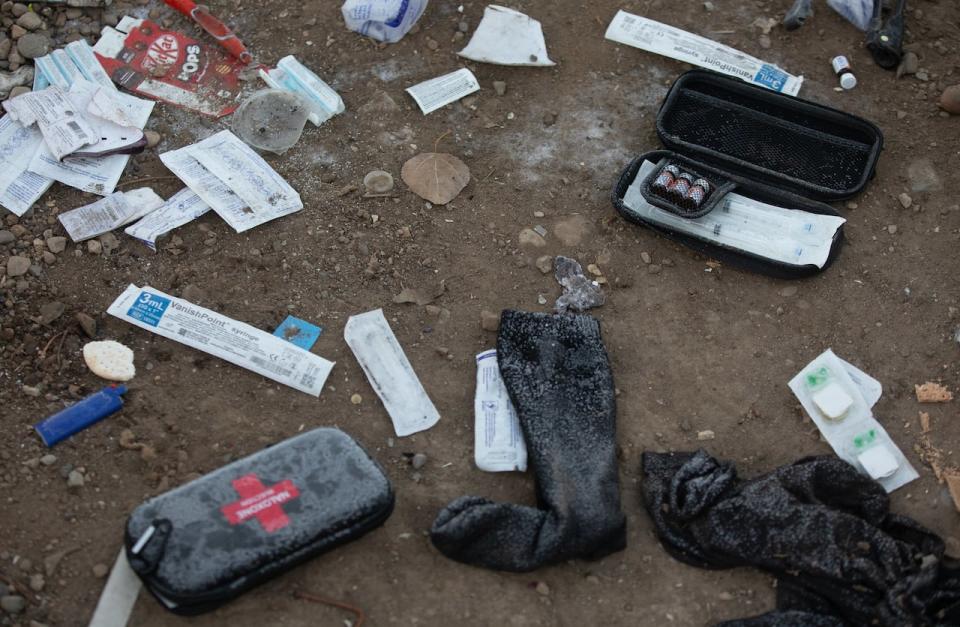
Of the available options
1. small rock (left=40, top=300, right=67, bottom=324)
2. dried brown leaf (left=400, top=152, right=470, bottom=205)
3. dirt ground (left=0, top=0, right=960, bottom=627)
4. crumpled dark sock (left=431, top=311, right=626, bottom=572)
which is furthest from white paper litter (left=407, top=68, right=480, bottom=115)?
small rock (left=40, top=300, right=67, bottom=324)

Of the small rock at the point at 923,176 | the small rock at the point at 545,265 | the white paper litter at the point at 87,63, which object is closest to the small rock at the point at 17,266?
the white paper litter at the point at 87,63

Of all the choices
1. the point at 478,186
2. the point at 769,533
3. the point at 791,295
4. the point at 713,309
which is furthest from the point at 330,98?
the point at 769,533

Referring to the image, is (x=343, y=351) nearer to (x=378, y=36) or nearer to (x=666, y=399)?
(x=666, y=399)

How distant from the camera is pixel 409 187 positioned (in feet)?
11.5

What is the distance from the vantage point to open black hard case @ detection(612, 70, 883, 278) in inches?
132

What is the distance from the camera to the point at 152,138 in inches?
142

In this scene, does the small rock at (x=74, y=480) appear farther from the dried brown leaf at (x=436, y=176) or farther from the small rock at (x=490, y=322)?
the dried brown leaf at (x=436, y=176)

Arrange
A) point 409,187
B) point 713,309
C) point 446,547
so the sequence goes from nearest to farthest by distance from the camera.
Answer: point 446,547 → point 713,309 → point 409,187

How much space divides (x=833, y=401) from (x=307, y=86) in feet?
7.87

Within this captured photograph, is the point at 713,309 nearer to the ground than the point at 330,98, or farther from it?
nearer to the ground

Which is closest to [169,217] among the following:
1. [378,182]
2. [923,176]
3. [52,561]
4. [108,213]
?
[108,213]

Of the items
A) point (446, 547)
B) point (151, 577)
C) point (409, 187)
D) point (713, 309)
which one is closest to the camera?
point (151, 577)

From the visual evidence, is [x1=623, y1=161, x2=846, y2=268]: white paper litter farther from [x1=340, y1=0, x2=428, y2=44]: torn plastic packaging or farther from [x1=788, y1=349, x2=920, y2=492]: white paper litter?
[x1=340, y1=0, x2=428, y2=44]: torn plastic packaging

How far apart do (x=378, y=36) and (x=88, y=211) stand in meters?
1.43
